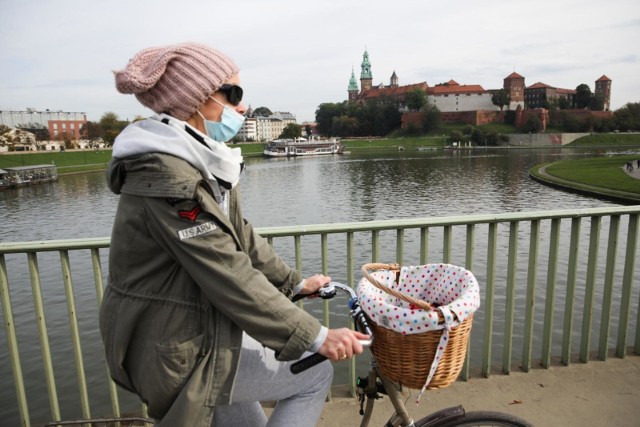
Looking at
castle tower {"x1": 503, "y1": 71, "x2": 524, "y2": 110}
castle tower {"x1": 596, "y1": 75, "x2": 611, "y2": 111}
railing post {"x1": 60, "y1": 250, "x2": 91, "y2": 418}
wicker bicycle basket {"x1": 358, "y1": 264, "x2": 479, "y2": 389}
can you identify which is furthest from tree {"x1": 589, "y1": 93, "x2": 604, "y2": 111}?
wicker bicycle basket {"x1": 358, "y1": 264, "x2": 479, "y2": 389}

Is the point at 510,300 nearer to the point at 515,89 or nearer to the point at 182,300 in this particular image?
the point at 182,300

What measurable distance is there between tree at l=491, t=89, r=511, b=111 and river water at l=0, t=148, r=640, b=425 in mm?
70598

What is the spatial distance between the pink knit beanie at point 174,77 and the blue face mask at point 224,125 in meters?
0.08

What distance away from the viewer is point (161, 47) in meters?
1.52

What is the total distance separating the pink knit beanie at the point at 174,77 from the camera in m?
1.44

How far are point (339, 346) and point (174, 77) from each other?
2.99 feet

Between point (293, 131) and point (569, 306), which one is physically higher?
point (569, 306)

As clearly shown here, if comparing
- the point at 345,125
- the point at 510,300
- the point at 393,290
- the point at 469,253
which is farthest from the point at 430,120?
the point at 393,290

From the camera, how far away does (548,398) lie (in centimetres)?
307

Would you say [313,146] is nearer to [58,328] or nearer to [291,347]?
[58,328]

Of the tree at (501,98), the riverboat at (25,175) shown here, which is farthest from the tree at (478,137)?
the riverboat at (25,175)

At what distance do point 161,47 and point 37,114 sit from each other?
Result: 148231 mm

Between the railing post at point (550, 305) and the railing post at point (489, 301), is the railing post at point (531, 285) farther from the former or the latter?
the railing post at point (489, 301)

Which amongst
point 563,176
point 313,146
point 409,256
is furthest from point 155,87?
point 313,146
